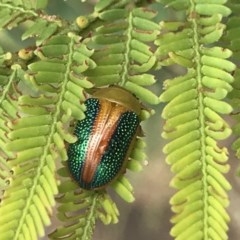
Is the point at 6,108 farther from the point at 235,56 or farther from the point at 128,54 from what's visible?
the point at 235,56

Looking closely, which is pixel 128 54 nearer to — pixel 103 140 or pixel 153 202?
pixel 103 140

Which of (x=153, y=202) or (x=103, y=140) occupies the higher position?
(x=153, y=202)

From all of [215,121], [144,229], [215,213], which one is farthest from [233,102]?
[144,229]

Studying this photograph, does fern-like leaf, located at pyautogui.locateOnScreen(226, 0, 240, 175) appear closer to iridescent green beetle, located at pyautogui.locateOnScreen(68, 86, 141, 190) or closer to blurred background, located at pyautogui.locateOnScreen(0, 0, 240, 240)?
iridescent green beetle, located at pyautogui.locateOnScreen(68, 86, 141, 190)

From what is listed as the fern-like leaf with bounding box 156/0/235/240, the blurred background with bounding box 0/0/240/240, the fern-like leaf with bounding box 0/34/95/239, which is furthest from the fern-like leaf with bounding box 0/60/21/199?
the blurred background with bounding box 0/0/240/240

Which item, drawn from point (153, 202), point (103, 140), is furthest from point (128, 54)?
point (153, 202)

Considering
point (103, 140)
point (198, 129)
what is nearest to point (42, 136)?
point (103, 140)

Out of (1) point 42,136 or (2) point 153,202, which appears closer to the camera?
(1) point 42,136
